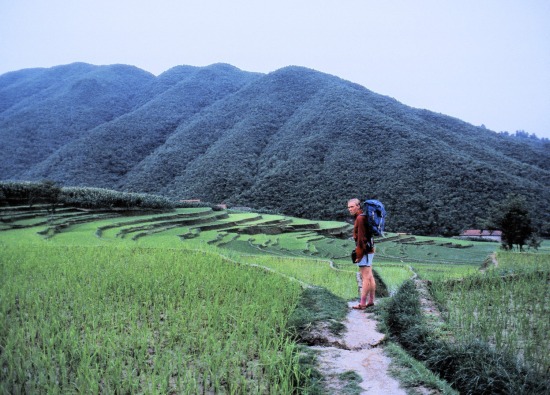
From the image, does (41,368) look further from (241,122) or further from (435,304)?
(241,122)

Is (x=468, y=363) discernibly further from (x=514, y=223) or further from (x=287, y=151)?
(x=287, y=151)

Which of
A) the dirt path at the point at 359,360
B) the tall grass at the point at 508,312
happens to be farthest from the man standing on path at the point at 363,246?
the tall grass at the point at 508,312

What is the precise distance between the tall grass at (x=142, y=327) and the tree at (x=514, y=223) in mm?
21697

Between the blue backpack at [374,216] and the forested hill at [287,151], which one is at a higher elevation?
the forested hill at [287,151]

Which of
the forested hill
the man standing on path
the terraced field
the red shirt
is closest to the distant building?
the forested hill

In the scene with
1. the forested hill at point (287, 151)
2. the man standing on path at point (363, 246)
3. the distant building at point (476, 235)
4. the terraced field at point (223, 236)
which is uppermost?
the forested hill at point (287, 151)

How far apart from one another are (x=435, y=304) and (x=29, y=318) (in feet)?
17.6

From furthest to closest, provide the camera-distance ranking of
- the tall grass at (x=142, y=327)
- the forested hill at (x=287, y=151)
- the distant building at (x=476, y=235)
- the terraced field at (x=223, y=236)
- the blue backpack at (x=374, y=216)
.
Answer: the forested hill at (x=287, y=151) < the distant building at (x=476, y=235) < the terraced field at (x=223, y=236) < the blue backpack at (x=374, y=216) < the tall grass at (x=142, y=327)

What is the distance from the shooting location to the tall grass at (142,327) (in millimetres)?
3254

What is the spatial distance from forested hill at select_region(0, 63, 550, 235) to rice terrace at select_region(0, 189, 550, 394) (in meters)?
32.5

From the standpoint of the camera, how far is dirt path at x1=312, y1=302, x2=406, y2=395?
332 centimetres

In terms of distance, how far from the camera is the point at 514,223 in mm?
23562

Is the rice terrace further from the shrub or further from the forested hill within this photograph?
the forested hill

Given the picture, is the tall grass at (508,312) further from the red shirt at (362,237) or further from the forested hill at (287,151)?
the forested hill at (287,151)
